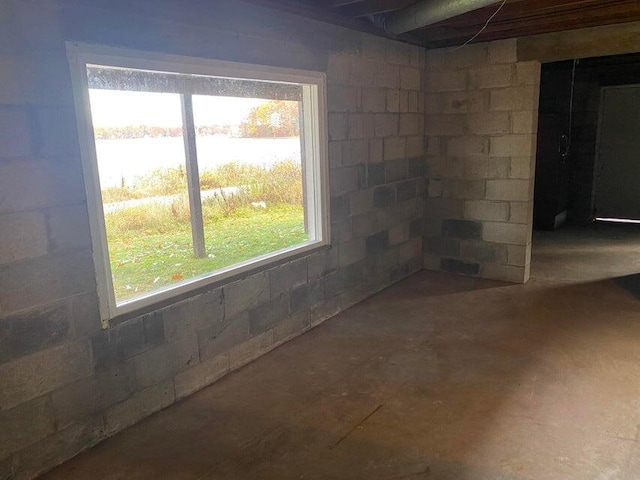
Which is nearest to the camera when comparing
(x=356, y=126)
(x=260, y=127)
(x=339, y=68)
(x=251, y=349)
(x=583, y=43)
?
(x=251, y=349)

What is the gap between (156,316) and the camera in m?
2.71

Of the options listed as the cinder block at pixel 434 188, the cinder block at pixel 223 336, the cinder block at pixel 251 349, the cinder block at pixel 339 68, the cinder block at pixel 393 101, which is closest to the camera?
the cinder block at pixel 223 336

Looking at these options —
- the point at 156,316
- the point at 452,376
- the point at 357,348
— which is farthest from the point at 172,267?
the point at 452,376

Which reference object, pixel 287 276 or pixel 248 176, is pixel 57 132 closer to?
pixel 248 176

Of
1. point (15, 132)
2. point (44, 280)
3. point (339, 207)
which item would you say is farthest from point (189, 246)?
point (339, 207)

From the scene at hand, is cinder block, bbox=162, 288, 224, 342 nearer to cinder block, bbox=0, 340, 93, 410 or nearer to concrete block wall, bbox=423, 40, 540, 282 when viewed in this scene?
cinder block, bbox=0, 340, 93, 410

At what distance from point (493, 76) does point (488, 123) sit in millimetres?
433

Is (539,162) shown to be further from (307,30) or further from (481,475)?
(481,475)

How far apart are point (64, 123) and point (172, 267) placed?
3.32 ft

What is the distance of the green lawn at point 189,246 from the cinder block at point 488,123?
2.11m

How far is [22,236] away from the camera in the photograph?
214 cm

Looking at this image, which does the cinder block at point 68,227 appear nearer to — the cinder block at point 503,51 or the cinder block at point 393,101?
the cinder block at point 393,101

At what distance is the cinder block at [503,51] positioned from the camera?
179 inches

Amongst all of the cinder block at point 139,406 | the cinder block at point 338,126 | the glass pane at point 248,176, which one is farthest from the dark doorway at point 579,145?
the cinder block at point 139,406
